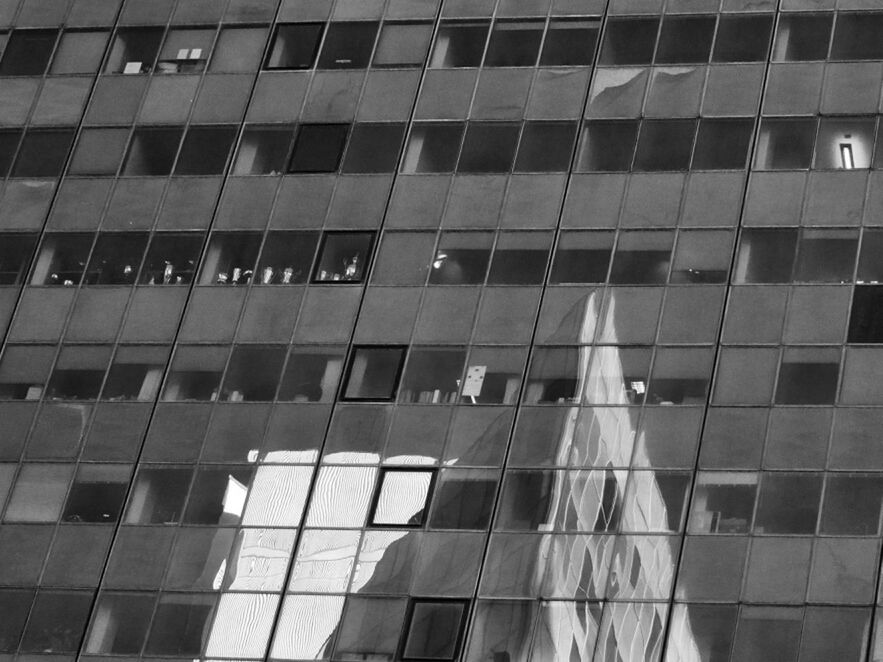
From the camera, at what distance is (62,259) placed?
212ft

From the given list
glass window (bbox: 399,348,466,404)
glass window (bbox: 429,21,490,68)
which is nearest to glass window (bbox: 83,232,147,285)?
glass window (bbox: 399,348,466,404)

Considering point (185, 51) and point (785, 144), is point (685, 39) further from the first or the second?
point (185, 51)

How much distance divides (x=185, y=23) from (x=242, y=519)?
57.1ft

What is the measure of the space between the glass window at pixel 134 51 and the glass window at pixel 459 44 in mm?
8913

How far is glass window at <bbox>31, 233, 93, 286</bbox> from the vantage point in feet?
211

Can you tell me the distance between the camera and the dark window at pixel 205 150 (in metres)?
65.1

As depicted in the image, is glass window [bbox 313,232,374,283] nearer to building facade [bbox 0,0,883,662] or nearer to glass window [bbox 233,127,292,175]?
building facade [bbox 0,0,883,662]

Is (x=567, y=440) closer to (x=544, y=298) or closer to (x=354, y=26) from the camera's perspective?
(x=544, y=298)

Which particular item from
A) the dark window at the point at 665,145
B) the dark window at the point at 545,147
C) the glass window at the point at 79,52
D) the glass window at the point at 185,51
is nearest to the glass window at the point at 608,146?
the dark window at the point at 665,145

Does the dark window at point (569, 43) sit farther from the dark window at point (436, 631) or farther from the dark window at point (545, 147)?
the dark window at point (436, 631)

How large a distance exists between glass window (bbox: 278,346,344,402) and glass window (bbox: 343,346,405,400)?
0.38 m

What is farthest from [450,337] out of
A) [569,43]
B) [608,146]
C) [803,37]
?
[803,37]

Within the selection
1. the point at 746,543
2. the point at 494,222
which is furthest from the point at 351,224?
the point at 746,543

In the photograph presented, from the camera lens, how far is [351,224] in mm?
62656
